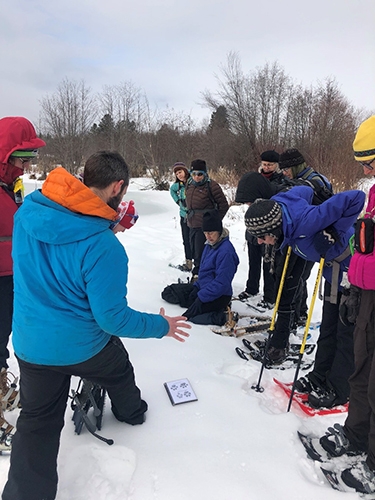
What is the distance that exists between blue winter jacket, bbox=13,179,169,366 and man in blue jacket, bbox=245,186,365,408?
1.36 meters

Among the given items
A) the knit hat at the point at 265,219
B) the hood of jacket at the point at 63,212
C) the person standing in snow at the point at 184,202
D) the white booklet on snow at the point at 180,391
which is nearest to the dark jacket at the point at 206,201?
the person standing in snow at the point at 184,202

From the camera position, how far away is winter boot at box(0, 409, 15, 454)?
203cm

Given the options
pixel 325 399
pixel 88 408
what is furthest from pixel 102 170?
pixel 325 399

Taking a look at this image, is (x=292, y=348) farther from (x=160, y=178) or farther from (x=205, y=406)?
(x=160, y=178)

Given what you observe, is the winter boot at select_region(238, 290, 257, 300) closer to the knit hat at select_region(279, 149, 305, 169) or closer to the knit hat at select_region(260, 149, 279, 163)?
the knit hat at select_region(260, 149, 279, 163)

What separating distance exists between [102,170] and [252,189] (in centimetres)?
253

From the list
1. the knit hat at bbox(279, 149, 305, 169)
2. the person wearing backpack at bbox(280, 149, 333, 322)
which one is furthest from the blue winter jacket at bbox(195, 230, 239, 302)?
the knit hat at bbox(279, 149, 305, 169)

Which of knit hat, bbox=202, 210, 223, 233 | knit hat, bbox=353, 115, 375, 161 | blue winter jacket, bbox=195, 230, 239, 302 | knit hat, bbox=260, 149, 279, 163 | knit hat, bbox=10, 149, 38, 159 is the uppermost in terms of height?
knit hat, bbox=260, 149, 279, 163

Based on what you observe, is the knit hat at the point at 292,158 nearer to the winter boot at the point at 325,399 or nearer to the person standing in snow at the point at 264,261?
the person standing in snow at the point at 264,261

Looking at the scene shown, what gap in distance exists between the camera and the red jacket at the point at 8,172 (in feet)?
7.43

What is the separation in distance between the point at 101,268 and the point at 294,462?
5.35 feet

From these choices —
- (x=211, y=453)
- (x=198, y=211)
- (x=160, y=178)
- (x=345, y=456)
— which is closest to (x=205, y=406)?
(x=211, y=453)

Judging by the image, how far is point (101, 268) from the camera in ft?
5.10

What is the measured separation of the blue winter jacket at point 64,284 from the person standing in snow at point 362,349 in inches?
49.6
